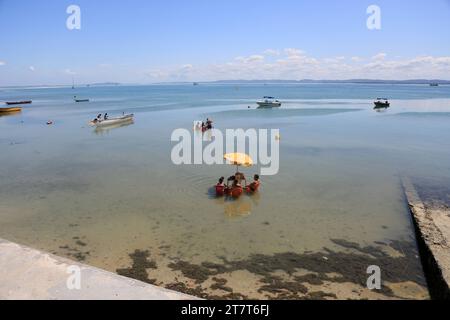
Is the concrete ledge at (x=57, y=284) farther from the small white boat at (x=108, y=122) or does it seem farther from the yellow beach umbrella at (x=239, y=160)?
the small white boat at (x=108, y=122)

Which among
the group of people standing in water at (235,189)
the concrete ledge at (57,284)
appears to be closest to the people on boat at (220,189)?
the group of people standing in water at (235,189)

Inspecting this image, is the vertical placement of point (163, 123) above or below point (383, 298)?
above

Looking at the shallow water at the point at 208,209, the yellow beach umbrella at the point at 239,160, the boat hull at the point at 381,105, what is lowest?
the shallow water at the point at 208,209

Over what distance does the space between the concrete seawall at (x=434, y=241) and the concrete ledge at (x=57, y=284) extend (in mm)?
5931

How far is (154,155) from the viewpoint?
23.5 metres

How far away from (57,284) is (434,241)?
985cm

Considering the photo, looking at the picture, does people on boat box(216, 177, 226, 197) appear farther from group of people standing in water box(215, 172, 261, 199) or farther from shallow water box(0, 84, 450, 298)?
shallow water box(0, 84, 450, 298)

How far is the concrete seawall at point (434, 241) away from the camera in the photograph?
820 cm

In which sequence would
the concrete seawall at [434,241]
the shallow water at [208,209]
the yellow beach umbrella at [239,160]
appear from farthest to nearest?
1. the yellow beach umbrella at [239,160]
2. the shallow water at [208,209]
3. the concrete seawall at [434,241]

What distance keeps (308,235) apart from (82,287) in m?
7.46

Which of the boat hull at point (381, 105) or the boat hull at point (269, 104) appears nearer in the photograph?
the boat hull at point (381, 105)

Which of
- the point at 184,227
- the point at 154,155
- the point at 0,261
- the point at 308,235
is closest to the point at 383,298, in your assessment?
the point at 308,235

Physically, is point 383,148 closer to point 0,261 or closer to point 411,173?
point 411,173
